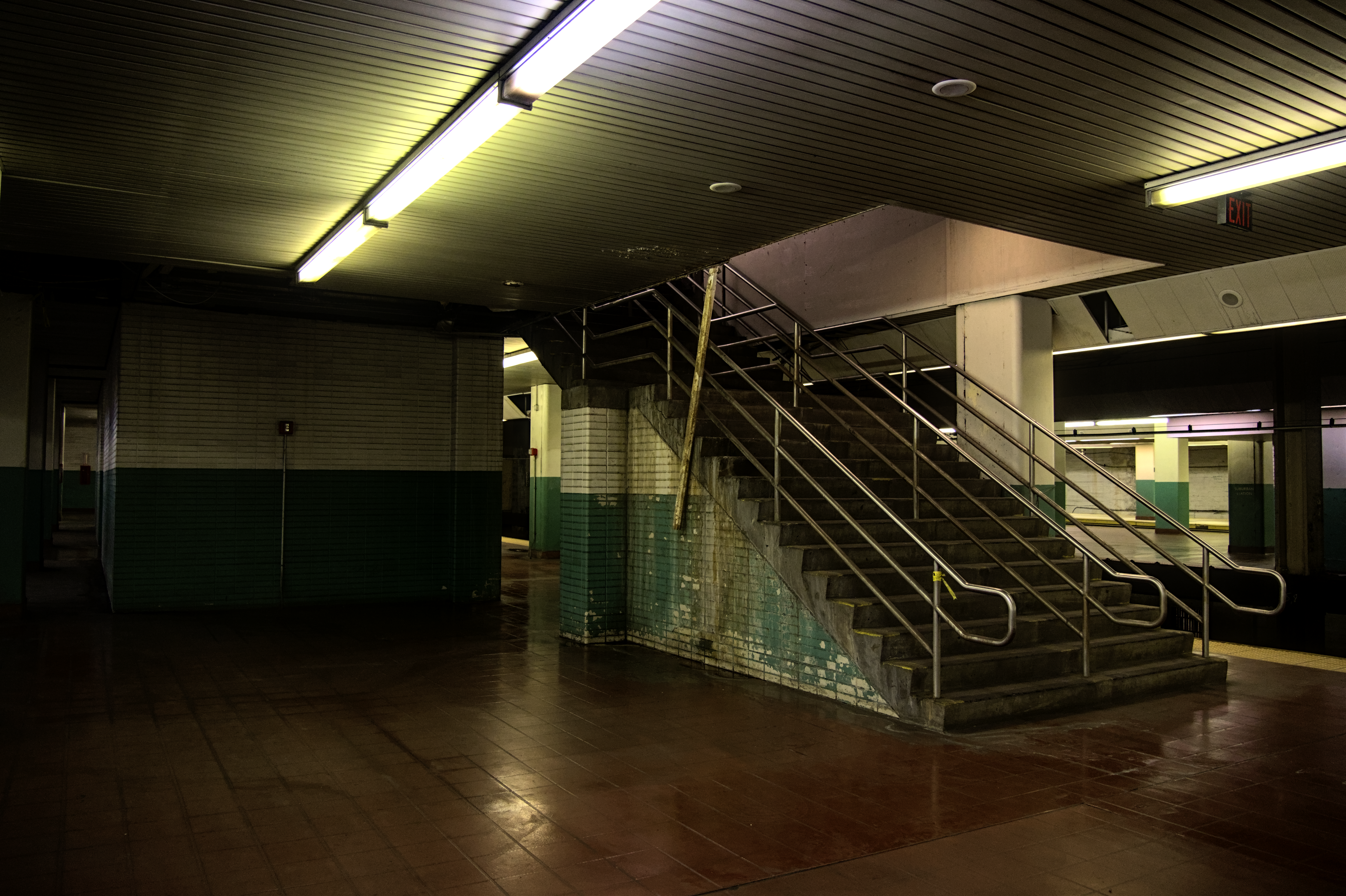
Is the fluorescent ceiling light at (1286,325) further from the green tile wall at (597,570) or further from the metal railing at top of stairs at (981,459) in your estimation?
the green tile wall at (597,570)

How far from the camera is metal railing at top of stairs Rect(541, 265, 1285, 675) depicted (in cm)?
678

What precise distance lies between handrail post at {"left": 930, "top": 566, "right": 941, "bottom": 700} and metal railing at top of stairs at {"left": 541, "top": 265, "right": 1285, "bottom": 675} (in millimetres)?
46

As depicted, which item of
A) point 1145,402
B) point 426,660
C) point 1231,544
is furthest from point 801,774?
point 1231,544

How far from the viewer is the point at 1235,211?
643 cm

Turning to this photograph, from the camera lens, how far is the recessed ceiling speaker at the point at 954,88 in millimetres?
4613

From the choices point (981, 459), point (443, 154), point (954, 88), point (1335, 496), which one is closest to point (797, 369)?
point (981, 459)

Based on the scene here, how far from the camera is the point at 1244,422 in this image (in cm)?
1836

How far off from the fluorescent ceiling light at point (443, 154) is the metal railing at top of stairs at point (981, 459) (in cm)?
313

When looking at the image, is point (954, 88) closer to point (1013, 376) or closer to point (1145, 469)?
point (1013, 376)

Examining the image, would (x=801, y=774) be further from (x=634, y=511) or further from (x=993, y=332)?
(x=993, y=332)

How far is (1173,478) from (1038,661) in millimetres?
20190

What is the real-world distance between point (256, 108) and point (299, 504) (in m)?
6.96

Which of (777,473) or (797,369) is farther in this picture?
(797,369)

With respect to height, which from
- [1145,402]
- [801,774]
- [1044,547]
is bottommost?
[801,774]
